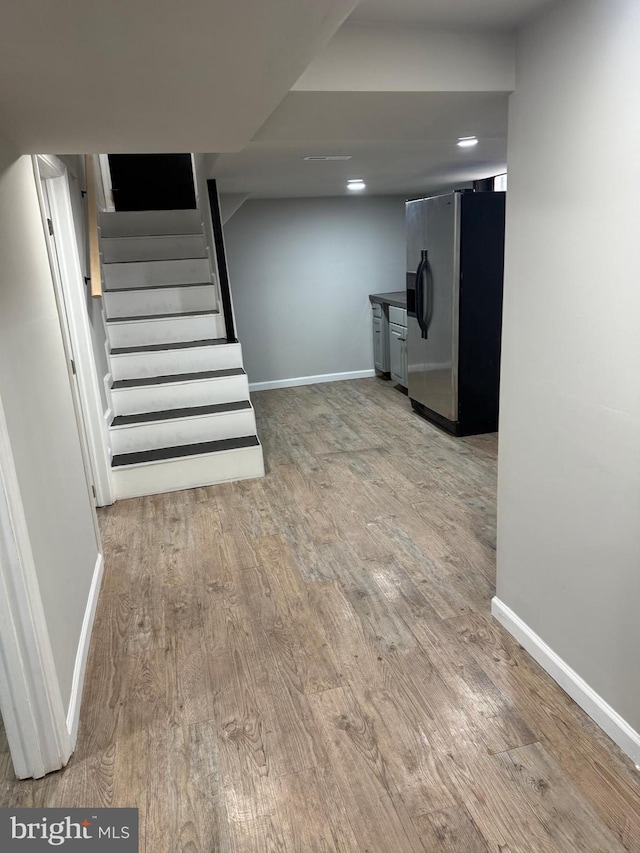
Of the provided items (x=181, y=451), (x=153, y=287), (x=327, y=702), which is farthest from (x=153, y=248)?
(x=327, y=702)

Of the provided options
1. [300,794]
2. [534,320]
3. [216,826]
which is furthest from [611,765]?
[534,320]

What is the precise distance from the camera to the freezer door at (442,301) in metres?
4.27

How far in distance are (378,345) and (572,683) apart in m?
4.85

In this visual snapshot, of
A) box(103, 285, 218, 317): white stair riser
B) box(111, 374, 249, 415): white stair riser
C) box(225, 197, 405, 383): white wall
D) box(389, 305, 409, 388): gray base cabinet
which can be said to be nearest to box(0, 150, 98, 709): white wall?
box(111, 374, 249, 415): white stair riser

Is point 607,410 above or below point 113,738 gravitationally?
above

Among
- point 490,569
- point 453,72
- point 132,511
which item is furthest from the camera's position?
point 132,511

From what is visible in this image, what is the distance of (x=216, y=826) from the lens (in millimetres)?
1611

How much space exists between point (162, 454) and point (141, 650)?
1.74m

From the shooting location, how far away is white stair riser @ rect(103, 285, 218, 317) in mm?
4617

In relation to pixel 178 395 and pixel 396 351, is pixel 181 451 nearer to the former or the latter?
pixel 178 395

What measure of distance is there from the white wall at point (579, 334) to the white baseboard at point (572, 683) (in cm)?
3

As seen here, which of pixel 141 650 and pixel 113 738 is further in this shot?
pixel 141 650

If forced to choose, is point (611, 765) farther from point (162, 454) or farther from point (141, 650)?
point (162, 454)

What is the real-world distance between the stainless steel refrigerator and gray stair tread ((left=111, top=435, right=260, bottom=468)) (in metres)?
1.65
